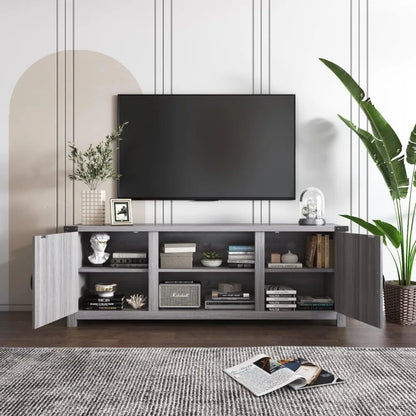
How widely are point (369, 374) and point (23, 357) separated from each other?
1.68 m

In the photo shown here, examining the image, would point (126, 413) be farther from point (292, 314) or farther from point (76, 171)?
point (76, 171)

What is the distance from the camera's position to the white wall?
3303 millimetres

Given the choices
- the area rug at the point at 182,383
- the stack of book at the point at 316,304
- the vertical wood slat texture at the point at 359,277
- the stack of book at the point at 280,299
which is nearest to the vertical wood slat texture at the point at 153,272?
the area rug at the point at 182,383

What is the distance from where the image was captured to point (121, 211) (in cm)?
302

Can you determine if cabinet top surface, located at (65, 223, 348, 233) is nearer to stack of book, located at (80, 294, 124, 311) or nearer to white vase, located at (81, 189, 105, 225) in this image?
white vase, located at (81, 189, 105, 225)

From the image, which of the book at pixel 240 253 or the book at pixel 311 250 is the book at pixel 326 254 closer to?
the book at pixel 311 250

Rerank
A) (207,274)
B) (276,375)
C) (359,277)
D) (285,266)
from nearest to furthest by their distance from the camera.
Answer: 1. (276,375)
2. (359,277)
3. (285,266)
4. (207,274)

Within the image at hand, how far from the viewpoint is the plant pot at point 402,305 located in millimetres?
2875

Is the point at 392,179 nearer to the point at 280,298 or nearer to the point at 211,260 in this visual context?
the point at 280,298

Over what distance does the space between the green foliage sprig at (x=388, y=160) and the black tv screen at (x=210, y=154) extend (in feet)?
1.64

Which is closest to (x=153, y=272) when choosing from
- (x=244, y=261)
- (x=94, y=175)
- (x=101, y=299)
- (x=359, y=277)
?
(x=101, y=299)

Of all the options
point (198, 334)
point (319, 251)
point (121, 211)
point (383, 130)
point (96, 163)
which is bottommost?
point (198, 334)

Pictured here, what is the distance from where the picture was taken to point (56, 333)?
2.69 meters

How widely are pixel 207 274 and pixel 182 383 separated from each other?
1423 mm
